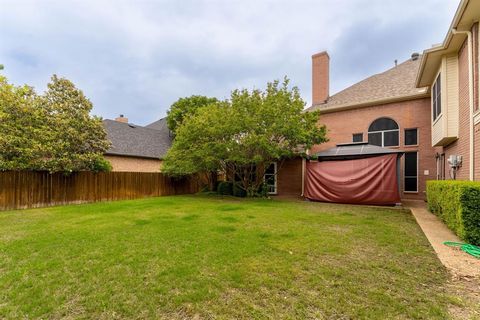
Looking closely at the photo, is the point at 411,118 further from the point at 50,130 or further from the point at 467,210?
the point at 50,130

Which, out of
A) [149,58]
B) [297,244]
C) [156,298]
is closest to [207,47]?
[149,58]

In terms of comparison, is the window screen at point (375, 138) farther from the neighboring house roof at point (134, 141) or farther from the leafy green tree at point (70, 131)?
the leafy green tree at point (70, 131)

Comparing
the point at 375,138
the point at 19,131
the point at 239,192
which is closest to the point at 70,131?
the point at 19,131

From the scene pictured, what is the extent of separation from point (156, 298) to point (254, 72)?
17.5 meters

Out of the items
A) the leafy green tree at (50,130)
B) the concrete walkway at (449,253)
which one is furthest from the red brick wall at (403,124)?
the leafy green tree at (50,130)

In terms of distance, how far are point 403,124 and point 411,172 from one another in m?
2.54

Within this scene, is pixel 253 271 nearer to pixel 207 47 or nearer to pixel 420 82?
pixel 420 82

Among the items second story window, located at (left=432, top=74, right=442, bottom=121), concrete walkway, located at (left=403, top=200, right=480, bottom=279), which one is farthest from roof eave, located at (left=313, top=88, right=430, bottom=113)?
concrete walkway, located at (left=403, top=200, right=480, bottom=279)

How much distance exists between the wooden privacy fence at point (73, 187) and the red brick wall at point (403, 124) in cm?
1115

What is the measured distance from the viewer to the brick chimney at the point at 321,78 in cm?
1567

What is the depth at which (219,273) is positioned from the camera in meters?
3.25

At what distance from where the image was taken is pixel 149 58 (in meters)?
14.2

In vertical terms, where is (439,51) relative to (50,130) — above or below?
above

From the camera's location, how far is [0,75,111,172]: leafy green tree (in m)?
9.27
